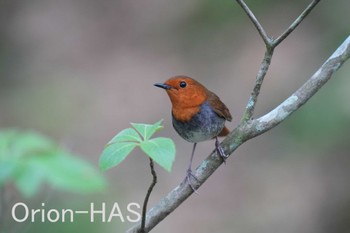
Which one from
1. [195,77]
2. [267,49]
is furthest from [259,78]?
[195,77]

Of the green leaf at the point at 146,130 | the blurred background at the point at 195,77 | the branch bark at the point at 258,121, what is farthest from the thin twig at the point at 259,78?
the blurred background at the point at 195,77

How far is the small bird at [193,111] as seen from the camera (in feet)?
10.4

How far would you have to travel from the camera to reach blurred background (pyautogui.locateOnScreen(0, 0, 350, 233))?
5664mm

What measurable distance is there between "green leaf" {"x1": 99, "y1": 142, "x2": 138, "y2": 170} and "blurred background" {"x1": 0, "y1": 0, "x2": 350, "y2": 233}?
1.89 meters

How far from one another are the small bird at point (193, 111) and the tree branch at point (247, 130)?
39.2 inches

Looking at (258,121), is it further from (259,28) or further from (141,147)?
(141,147)

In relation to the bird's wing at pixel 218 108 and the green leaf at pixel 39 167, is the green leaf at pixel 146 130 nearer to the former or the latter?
the green leaf at pixel 39 167

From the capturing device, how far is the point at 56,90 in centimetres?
837

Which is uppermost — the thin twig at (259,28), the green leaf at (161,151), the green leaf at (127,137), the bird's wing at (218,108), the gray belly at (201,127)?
the thin twig at (259,28)

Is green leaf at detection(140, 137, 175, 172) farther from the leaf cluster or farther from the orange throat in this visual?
the orange throat

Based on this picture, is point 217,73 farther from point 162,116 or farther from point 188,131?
point 188,131

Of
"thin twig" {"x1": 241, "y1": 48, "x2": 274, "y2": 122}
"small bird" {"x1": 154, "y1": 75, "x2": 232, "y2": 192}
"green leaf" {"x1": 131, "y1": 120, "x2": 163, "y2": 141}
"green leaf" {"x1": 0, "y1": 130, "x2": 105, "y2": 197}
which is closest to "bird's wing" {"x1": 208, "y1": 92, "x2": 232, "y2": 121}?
"small bird" {"x1": 154, "y1": 75, "x2": 232, "y2": 192}

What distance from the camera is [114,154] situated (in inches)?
58.4

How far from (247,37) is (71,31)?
3.25m
